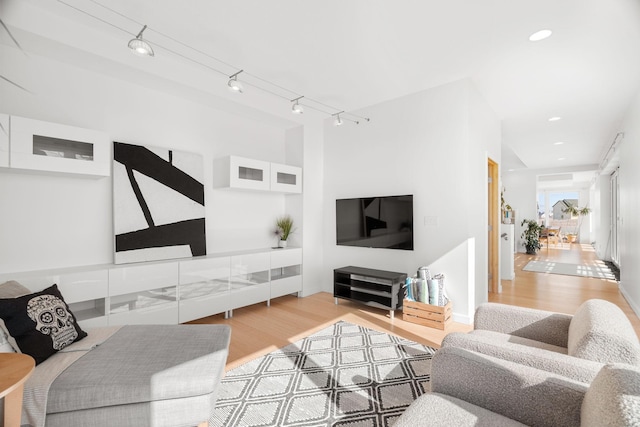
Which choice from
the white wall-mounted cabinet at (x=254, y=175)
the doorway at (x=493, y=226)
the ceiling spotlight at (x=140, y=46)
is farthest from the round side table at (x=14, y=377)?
the doorway at (x=493, y=226)

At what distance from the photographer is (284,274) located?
4410mm

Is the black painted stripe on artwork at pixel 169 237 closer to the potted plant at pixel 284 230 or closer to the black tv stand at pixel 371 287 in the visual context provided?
the potted plant at pixel 284 230

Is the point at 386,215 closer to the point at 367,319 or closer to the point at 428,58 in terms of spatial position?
the point at 367,319

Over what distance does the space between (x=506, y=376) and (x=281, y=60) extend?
120 inches

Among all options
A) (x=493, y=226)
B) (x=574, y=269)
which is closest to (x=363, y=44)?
(x=493, y=226)

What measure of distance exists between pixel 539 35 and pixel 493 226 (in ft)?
9.66

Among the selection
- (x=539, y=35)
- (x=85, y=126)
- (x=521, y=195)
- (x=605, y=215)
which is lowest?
(x=605, y=215)

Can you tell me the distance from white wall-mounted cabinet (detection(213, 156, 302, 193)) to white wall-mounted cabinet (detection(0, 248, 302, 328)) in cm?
85

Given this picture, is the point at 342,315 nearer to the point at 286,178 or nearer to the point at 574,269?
the point at 286,178

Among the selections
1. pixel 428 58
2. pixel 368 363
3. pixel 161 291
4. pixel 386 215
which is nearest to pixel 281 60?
pixel 428 58

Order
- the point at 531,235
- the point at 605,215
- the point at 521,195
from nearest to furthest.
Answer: the point at 605,215
the point at 531,235
the point at 521,195

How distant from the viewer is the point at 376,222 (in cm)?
417

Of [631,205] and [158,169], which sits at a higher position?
[158,169]

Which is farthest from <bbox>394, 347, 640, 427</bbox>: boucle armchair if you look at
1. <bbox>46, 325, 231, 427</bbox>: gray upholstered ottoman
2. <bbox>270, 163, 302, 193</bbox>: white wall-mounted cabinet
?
<bbox>270, 163, 302, 193</bbox>: white wall-mounted cabinet
